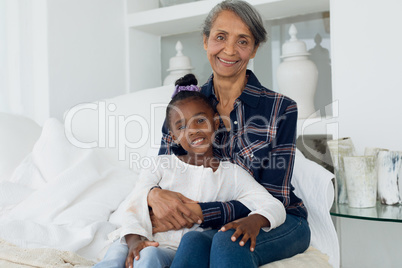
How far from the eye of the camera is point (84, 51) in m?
2.45

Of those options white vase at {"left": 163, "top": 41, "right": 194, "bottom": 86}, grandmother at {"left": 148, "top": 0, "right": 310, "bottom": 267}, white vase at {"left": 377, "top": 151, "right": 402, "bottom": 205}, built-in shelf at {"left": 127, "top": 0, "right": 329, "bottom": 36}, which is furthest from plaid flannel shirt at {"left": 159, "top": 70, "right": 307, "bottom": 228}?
white vase at {"left": 163, "top": 41, "right": 194, "bottom": 86}

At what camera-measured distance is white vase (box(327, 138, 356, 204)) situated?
1787 mm

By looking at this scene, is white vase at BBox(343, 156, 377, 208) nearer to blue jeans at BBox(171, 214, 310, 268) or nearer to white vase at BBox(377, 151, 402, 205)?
white vase at BBox(377, 151, 402, 205)

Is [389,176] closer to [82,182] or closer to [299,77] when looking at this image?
[299,77]

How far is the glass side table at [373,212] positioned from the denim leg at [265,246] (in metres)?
0.30

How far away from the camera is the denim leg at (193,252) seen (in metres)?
1.06

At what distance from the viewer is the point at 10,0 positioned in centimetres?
228

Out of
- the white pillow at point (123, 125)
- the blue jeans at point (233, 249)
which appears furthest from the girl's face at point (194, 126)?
the white pillow at point (123, 125)

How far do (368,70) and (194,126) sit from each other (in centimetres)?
89

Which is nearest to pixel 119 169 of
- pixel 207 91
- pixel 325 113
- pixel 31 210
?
pixel 31 210

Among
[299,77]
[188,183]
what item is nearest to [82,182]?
[188,183]

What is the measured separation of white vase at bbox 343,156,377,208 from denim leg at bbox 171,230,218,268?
30.4 inches

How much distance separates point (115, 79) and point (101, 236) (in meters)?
1.30

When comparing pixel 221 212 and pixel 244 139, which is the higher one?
pixel 244 139
